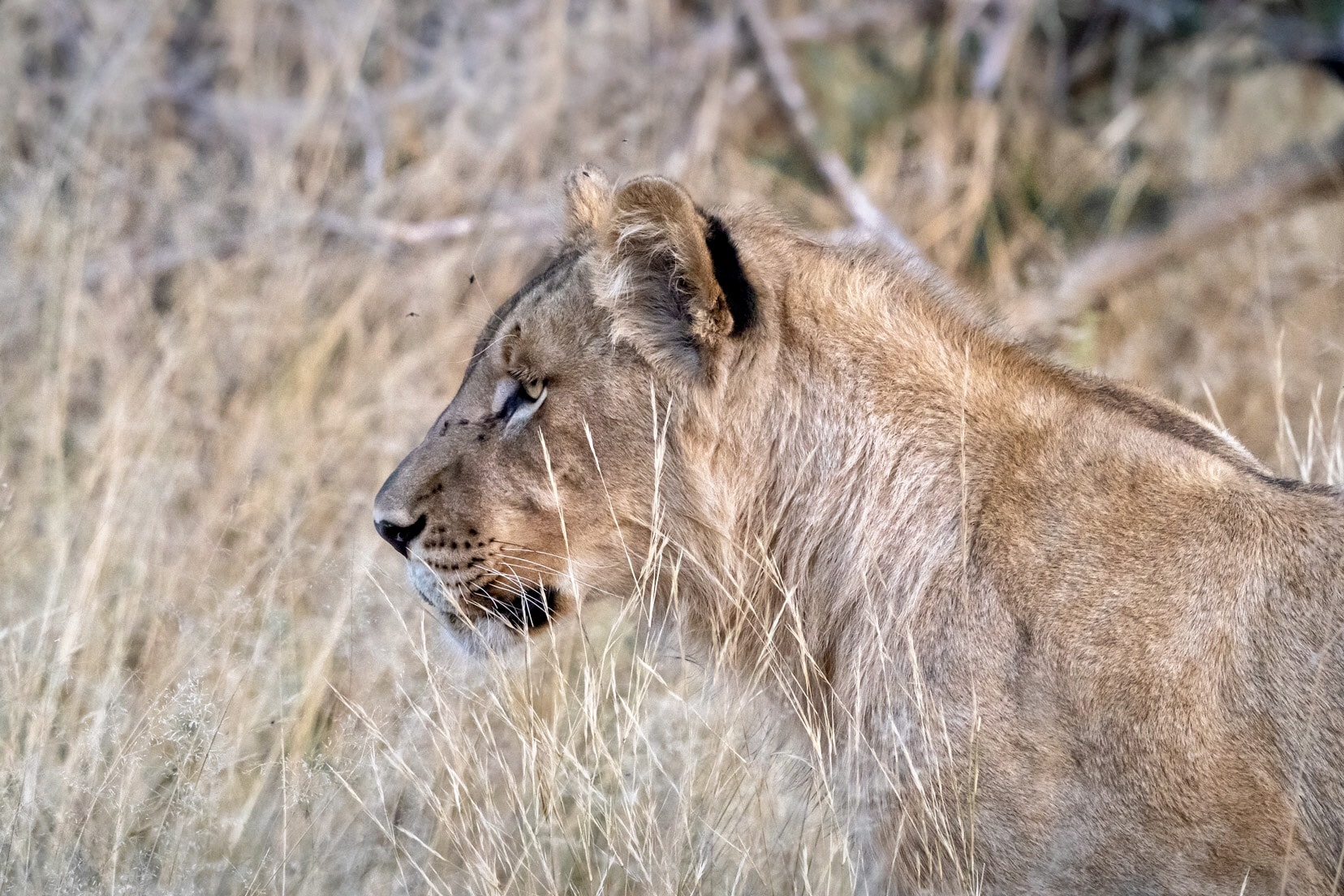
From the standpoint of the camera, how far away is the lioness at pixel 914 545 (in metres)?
2.54

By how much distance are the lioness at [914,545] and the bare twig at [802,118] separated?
12.0ft

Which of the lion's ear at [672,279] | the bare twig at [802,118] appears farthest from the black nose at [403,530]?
the bare twig at [802,118]

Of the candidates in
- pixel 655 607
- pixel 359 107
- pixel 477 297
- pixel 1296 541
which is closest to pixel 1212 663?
pixel 1296 541

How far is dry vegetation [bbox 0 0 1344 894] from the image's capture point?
3.40 m

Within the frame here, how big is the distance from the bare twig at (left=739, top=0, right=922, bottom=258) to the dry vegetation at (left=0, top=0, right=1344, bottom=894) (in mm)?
Result: 152

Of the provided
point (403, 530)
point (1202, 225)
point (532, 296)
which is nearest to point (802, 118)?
point (1202, 225)

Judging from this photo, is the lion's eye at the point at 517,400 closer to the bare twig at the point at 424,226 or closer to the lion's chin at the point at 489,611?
the lion's chin at the point at 489,611

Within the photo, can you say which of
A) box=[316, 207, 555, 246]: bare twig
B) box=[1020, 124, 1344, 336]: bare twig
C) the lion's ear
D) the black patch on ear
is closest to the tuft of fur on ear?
the lion's ear

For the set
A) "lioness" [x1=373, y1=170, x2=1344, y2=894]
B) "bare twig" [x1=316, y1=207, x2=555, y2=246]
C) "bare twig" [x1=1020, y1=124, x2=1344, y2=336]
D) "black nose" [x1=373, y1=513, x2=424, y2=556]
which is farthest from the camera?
"bare twig" [x1=1020, y1=124, x2=1344, y2=336]

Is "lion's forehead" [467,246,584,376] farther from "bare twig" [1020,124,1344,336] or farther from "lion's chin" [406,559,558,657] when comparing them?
"bare twig" [1020,124,1344,336]

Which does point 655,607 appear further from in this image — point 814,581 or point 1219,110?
point 1219,110

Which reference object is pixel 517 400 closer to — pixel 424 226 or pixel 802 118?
pixel 424 226

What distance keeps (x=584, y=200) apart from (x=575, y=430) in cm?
71

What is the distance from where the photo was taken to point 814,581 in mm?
3123
